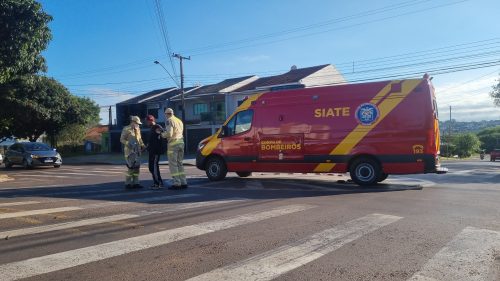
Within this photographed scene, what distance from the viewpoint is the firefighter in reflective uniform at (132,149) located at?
10438mm

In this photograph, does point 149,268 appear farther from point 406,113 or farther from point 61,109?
point 61,109

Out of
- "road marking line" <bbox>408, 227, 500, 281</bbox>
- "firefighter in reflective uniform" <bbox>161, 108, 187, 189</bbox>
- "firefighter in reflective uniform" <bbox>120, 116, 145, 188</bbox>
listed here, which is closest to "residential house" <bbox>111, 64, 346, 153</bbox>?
"firefighter in reflective uniform" <bbox>120, 116, 145, 188</bbox>

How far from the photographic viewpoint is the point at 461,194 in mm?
9305

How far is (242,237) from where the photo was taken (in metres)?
5.42

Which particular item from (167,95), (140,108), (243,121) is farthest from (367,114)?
(140,108)

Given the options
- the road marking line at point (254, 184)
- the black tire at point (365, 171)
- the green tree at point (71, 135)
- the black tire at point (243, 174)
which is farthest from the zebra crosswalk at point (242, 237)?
the green tree at point (71, 135)

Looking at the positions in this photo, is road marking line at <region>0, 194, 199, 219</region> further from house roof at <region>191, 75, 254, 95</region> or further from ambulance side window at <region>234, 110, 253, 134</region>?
house roof at <region>191, 75, 254, 95</region>

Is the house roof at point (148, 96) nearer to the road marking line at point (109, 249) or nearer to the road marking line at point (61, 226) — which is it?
the road marking line at point (61, 226)

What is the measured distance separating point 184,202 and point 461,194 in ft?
19.3

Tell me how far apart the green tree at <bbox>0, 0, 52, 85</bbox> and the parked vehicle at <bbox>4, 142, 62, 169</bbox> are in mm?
8286

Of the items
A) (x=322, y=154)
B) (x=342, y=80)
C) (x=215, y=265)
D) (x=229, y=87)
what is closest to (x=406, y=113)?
(x=322, y=154)

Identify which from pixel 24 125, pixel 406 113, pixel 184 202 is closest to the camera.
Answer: pixel 184 202

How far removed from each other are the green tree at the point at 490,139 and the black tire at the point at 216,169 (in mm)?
70486

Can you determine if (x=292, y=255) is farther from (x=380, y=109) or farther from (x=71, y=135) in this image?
(x=71, y=135)
